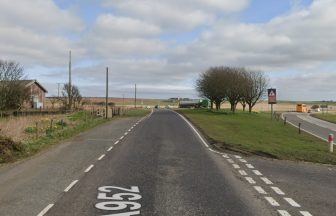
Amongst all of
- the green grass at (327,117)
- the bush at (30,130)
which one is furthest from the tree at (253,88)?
the bush at (30,130)

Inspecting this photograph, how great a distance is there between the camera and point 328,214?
936 centimetres

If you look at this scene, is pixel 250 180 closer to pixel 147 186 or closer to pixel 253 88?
pixel 147 186

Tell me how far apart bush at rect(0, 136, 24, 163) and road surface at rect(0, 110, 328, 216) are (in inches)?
35.6

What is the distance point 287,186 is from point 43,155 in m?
10.2

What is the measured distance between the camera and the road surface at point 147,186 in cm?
963

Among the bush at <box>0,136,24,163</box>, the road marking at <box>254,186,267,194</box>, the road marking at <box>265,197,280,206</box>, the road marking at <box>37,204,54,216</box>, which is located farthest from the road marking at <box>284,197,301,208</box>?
the bush at <box>0,136,24,163</box>

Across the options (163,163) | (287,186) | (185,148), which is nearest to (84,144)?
(185,148)

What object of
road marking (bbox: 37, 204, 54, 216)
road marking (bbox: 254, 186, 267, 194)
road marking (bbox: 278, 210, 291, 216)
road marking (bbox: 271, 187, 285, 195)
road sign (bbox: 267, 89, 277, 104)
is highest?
road sign (bbox: 267, 89, 277, 104)

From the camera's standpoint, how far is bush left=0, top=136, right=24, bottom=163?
59.4 ft

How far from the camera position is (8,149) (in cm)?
1902

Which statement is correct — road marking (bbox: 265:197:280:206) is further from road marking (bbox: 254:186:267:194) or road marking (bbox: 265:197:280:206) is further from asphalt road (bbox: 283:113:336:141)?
asphalt road (bbox: 283:113:336:141)

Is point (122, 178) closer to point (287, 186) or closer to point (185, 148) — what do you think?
point (287, 186)

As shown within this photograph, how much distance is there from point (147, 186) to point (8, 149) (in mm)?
8571

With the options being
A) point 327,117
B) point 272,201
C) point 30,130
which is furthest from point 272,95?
point 327,117
